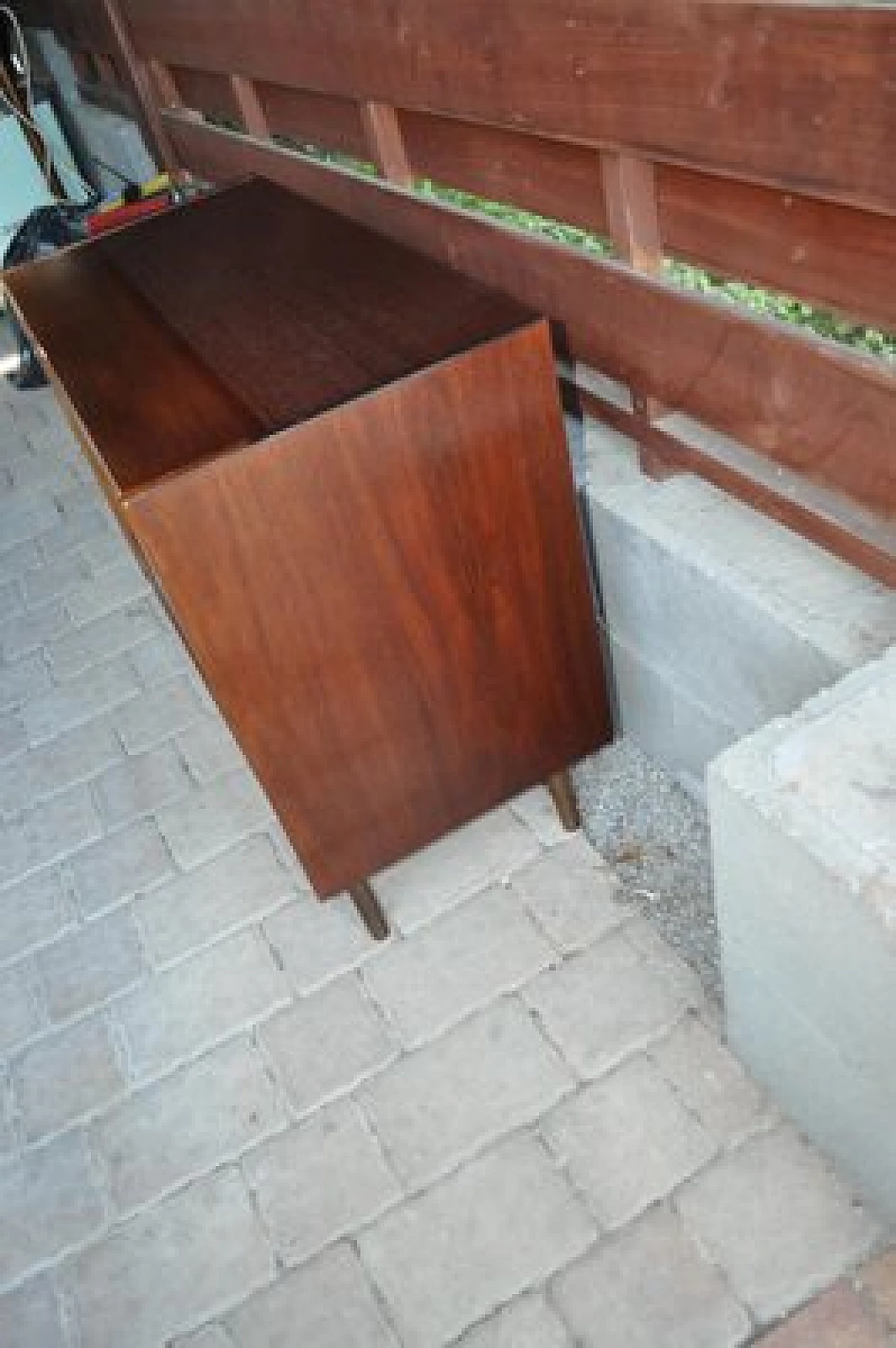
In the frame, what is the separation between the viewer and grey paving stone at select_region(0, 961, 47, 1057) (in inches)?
87.6

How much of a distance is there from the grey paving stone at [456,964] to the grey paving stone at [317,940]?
59mm

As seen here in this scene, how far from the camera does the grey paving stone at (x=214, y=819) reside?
2504mm

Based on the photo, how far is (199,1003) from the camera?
2182 mm

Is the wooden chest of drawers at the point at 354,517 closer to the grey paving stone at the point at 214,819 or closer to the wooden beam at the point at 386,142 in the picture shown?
the wooden beam at the point at 386,142

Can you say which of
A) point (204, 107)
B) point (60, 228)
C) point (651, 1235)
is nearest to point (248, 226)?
point (204, 107)

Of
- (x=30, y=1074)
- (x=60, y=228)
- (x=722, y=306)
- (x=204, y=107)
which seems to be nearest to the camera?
(x=722, y=306)

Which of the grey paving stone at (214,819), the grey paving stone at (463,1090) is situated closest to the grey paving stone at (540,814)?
the grey paving stone at (463,1090)

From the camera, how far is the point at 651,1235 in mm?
1668

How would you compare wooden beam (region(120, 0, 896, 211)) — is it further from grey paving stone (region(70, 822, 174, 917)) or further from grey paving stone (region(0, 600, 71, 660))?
grey paving stone (region(0, 600, 71, 660))

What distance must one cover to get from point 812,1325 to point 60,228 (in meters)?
4.82

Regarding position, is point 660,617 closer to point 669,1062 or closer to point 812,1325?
point 669,1062

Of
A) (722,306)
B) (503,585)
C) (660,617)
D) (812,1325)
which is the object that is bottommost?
(812,1325)

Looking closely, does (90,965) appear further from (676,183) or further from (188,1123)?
(676,183)

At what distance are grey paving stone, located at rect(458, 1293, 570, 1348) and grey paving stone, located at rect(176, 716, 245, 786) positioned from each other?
143 cm
